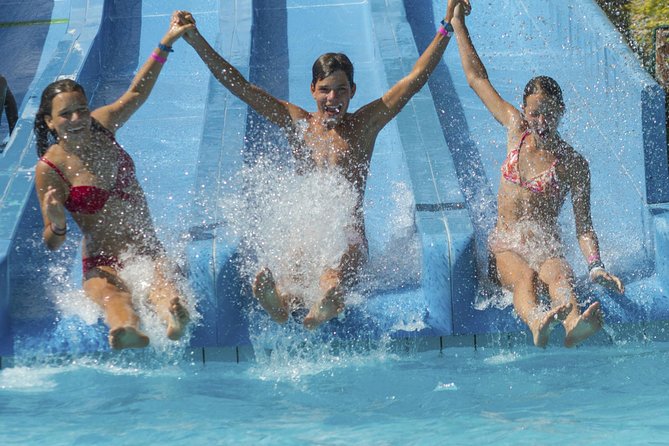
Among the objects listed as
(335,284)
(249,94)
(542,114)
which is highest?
(249,94)

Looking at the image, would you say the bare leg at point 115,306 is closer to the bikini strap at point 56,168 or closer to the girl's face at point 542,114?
the bikini strap at point 56,168

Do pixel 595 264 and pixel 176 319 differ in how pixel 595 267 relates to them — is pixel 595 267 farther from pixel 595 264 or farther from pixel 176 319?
pixel 176 319

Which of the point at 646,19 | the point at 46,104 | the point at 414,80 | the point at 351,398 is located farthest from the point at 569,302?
the point at 646,19

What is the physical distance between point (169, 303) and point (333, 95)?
4.26 feet

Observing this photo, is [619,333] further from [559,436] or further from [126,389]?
[126,389]

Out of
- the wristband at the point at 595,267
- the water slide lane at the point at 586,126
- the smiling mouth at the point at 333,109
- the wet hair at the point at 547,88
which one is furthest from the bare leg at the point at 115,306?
the wet hair at the point at 547,88

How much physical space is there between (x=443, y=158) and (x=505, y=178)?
590 millimetres

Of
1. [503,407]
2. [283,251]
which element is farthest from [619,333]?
[283,251]

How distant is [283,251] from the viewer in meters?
4.57

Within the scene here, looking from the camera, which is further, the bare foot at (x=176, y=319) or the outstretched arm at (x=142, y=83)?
the outstretched arm at (x=142, y=83)

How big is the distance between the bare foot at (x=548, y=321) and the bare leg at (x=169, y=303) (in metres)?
1.32

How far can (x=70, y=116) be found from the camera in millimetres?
4352

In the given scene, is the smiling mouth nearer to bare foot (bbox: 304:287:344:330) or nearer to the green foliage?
bare foot (bbox: 304:287:344:330)

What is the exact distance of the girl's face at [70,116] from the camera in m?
4.34
